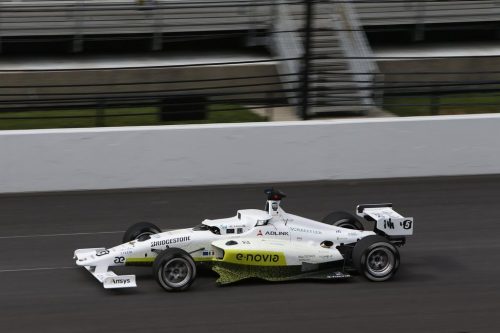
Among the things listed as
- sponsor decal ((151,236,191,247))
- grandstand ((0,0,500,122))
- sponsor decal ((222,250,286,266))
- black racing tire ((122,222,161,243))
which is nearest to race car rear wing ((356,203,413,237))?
sponsor decal ((222,250,286,266))

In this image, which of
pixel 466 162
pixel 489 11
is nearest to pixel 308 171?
pixel 466 162

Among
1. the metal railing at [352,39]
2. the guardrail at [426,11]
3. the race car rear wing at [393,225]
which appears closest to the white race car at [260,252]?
the race car rear wing at [393,225]

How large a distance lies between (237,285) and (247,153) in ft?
17.2

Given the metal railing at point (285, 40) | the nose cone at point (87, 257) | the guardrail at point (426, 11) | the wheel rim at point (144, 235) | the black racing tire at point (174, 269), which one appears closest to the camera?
the black racing tire at point (174, 269)

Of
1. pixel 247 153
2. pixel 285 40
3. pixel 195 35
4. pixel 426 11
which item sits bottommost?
pixel 247 153

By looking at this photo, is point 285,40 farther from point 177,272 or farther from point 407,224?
point 177,272

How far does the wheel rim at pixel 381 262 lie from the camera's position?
9.53 metres

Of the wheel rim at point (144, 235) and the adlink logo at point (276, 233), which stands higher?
the wheel rim at point (144, 235)

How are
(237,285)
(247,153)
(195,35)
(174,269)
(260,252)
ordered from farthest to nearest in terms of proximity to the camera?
1. (195,35)
2. (247,153)
3. (237,285)
4. (260,252)
5. (174,269)

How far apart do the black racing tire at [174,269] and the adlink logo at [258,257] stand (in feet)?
1.64

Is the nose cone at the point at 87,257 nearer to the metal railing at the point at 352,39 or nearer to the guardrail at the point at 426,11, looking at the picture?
the metal railing at the point at 352,39

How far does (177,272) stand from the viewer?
361 inches

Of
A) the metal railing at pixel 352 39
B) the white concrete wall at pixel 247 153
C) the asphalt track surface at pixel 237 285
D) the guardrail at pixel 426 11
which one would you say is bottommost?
the asphalt track surface at pixel 237 285

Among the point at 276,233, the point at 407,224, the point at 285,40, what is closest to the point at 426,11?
the point at 285,40
